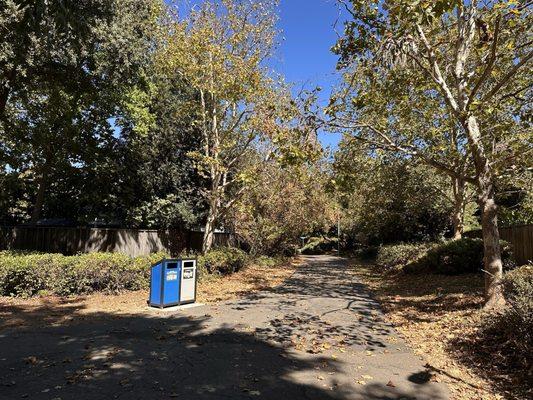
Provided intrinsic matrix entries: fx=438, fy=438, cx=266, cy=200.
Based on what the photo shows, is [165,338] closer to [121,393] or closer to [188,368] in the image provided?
[188,368]

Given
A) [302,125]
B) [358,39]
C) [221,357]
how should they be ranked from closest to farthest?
[221,357] < [358,39] < [302,125]

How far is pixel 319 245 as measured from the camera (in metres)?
51.0

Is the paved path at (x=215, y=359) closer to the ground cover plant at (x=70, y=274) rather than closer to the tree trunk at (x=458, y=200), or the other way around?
the ground cover plant at (x=70, y=274)

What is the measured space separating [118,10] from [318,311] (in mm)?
10862

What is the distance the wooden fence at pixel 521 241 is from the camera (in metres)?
14.3

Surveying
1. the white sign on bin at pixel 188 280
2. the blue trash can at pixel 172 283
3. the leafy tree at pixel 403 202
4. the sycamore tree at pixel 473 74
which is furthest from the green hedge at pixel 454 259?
the blue trash can at pixel 172 283

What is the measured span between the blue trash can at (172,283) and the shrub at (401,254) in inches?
446

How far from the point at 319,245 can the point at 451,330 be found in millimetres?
43098

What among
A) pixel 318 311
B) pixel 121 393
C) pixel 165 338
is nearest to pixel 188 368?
pixel 121 393

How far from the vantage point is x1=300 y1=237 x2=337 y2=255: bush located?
49.1m

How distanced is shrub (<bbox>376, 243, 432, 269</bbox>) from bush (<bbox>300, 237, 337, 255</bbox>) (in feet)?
81.6

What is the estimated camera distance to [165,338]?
297 inches

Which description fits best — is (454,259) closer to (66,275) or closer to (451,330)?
(451,330)

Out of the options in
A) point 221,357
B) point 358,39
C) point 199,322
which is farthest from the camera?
point 358,39
